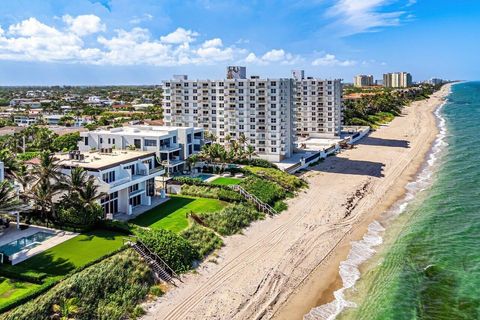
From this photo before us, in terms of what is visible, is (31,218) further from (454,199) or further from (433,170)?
(433,170)

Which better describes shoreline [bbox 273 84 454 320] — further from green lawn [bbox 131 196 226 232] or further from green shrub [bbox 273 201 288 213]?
green lawn [bbox 131 196 226 232]

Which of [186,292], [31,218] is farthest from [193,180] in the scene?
[186,292]

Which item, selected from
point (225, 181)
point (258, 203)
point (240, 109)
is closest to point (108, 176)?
point (258, 203)

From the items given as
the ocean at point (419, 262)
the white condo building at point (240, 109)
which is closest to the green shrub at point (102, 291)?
the ocean at point (419, 262)

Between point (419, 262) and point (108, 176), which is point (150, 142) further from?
point (419, 262)

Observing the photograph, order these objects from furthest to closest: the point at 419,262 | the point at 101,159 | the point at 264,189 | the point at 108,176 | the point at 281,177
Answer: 1. the point at 281,177
2. the point at 264,189
3. the point at 101,159
4. the point at 108,176
5. the point at 419,262

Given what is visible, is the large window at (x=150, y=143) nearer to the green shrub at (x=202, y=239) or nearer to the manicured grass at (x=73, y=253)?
→ the green shrub at (x=202, y=239)

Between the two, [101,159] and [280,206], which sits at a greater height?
[101,159]
